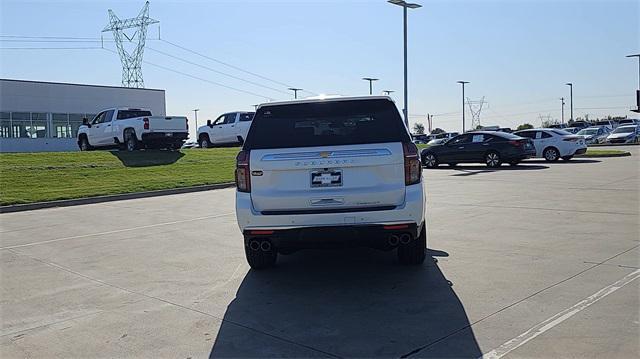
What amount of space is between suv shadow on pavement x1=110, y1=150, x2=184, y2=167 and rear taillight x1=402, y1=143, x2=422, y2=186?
57.5 feet

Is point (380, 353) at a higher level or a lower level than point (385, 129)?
lower

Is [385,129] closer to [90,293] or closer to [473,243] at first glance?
[473,243]

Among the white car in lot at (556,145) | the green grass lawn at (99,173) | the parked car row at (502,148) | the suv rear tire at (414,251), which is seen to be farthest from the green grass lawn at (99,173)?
the white car in lot at (556,145)

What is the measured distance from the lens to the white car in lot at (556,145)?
24.8 meters

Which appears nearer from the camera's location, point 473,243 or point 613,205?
point 473,243

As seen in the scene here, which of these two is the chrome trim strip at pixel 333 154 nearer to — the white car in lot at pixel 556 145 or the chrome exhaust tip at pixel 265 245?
the chrome exhaust tip at pixel 265 245

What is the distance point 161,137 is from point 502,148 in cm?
1410

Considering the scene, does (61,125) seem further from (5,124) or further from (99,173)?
(99,173)

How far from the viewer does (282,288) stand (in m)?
5.93

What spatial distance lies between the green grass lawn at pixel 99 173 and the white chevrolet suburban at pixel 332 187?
10794mm

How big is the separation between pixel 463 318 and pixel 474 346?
0.61 m

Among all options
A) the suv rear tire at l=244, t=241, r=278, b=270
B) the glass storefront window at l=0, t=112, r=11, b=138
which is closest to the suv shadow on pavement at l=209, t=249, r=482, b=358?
the suv rear tire at l=244, t=241, r=278, b=270

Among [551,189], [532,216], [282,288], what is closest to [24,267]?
[282,288]

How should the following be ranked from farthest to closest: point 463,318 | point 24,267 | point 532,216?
point 532,216 < point 24,267 < point 463,318
